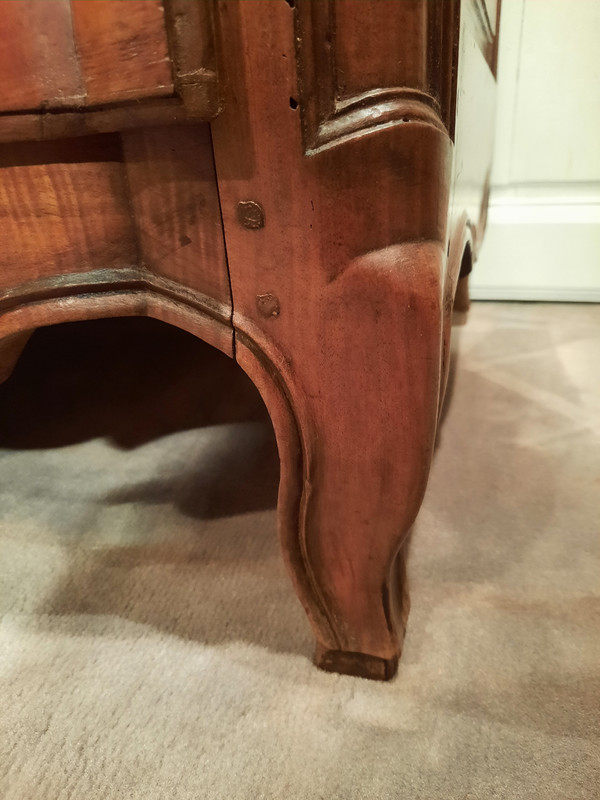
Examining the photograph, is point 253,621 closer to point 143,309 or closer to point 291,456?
point 291,456

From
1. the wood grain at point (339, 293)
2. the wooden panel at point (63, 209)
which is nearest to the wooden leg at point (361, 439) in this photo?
the wood grain at point (339, 293)

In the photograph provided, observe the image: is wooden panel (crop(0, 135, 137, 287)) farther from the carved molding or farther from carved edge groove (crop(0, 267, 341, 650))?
the carved molding

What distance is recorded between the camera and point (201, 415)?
0.99 m

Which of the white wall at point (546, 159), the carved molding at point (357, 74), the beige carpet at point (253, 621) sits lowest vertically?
the beige carpet at point (253, 621)

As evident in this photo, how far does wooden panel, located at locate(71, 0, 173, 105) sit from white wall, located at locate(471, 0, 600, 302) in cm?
126

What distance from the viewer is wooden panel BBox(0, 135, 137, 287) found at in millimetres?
372

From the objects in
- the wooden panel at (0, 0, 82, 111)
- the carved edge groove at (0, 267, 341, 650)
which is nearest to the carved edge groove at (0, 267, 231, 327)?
the carved edge groove at (0, 267, 341, 650)

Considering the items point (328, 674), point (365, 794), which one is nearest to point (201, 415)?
point (328, 674)

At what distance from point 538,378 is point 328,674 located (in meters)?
0.76

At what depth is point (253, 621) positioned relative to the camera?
587 mm

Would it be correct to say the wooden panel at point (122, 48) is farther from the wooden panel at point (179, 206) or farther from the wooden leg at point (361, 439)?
the wooden leg at point (361, 439)

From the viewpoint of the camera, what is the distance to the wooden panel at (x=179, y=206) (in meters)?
0.36

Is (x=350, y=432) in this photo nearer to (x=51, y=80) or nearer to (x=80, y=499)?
(x=51, y=80)

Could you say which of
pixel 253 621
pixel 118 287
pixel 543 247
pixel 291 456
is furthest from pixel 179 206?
pixel 543 247
